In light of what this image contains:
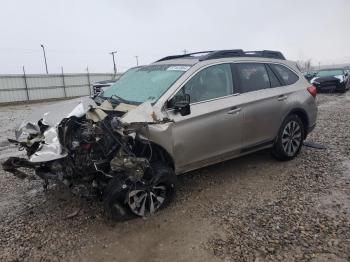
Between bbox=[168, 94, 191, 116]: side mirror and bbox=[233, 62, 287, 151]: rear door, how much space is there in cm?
106

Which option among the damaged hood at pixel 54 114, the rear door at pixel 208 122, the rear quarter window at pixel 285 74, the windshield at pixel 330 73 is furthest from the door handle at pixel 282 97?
the windshield at pixel 330 73

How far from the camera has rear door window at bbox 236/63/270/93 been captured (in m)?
4.52

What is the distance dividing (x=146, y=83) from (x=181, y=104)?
2.74ft

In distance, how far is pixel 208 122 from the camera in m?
3.98

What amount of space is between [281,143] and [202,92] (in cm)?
188

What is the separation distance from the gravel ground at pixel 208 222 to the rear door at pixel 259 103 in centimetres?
62

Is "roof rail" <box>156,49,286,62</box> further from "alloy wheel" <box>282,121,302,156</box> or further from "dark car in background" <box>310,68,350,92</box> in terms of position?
"dark car in background" <box>310,68,350,92</box>

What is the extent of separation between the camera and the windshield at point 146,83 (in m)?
3.90

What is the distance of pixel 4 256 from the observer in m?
3.01

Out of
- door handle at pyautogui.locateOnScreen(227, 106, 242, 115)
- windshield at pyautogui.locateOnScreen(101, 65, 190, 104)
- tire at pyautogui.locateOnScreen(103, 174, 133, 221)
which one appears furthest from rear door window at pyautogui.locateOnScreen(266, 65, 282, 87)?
tire at pyautogui.locateOnScreen(103, 174, 133, 221)

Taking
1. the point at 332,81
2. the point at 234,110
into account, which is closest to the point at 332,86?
the point at 332,81

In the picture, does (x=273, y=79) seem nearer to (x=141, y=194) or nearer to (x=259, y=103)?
(x=259, y=103)

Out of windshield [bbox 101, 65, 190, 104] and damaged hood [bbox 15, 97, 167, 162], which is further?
windshield [bbox 101, 65, 190, 104]

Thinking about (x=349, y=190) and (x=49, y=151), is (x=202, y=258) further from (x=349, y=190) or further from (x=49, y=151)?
(x=349, y=190)
